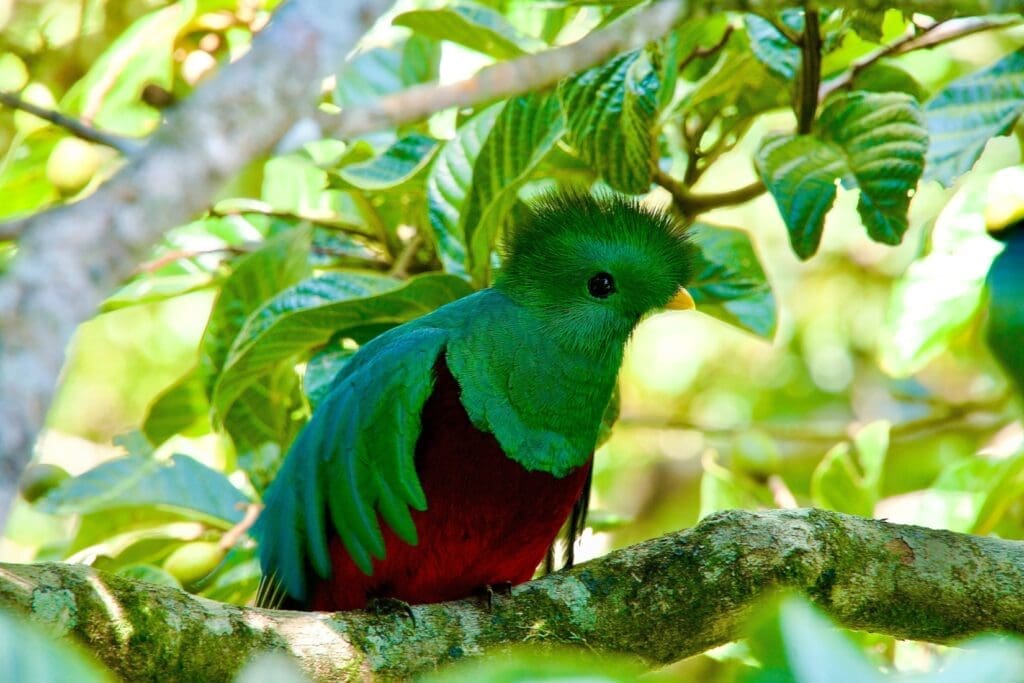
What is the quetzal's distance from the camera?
9.57 ft

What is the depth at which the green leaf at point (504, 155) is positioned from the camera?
10.4 feet

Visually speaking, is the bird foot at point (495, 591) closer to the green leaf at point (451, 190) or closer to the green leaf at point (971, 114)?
the green leaf at point (451, 190)

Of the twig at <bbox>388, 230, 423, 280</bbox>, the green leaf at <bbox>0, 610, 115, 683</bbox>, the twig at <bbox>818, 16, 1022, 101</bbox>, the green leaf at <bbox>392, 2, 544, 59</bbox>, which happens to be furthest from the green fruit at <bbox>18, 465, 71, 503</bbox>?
the green leaf at <bbox>0, 610, 115, 683</bbox>

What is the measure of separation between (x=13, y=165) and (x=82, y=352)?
3.56 meters

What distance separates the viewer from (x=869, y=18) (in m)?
3.08

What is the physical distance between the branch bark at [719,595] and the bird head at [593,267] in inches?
27.1

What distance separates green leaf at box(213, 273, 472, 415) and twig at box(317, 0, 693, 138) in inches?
48.0

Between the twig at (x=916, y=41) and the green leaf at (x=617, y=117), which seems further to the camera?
the twig at (x=916, y=41)

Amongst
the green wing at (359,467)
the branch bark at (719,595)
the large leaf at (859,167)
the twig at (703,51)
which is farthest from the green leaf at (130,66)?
the branch bark at (719,595)

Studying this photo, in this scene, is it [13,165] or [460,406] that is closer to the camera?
[460,406]

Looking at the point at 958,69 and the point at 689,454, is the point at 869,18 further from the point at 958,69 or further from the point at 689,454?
the point at 689,454

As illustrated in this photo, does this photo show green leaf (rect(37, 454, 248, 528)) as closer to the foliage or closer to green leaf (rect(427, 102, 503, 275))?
the foliage

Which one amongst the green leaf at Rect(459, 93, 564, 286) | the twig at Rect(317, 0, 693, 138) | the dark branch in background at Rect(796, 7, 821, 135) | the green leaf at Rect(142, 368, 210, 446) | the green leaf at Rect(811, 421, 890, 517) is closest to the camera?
the twig at Rect(317, 0, 693, 138)

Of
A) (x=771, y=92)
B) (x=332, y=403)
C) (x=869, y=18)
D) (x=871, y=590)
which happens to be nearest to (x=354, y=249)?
(x=332, y=403)
